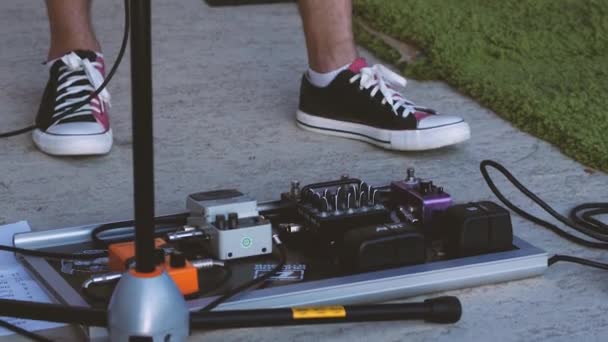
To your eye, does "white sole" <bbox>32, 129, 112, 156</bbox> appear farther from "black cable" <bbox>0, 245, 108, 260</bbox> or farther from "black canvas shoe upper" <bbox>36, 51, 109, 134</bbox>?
"black cable" <bbox>0, 245, 108, 260</bbox>

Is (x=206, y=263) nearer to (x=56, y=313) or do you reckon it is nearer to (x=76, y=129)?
(x=56, y=313)

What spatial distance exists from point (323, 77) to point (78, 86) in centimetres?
48

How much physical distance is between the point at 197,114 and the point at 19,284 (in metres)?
0.89

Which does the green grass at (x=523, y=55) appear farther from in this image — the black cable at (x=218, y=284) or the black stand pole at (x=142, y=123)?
the black stand pole at (x=142, y=123)

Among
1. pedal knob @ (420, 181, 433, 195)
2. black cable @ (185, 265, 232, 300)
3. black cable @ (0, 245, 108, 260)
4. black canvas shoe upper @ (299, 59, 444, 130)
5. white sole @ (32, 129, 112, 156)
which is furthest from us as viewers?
black canvas shoe upper @ (299, 59, 444, 130)

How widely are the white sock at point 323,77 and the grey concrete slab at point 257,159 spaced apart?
0.36ft

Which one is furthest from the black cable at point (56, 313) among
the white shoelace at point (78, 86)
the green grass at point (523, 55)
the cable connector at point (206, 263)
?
the green grass at point (523, 55)

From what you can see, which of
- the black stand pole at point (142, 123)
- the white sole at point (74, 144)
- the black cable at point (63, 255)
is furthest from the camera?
the white sole at point (74, 144)

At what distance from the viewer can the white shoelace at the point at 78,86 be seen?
75.4 inches

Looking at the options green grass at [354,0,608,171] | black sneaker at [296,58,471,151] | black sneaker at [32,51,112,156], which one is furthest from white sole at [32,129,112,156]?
green grass at [354,0,608,171]

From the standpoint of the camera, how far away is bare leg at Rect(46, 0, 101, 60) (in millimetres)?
1997

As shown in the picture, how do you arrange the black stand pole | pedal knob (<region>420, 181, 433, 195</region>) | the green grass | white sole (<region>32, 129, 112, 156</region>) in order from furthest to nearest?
1. the green grass
2. white sole (<region>32, 129, 112, 156</region>)
3. pedal knob (<region>420, 181, 433, 195</region>)
4. the black stand pole

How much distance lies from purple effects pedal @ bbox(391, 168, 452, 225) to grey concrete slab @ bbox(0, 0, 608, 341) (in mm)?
134

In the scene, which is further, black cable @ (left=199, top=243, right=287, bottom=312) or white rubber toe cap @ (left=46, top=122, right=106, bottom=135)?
white rubber toe cap @ (left=46, top=122, right=106, bottom=135)
